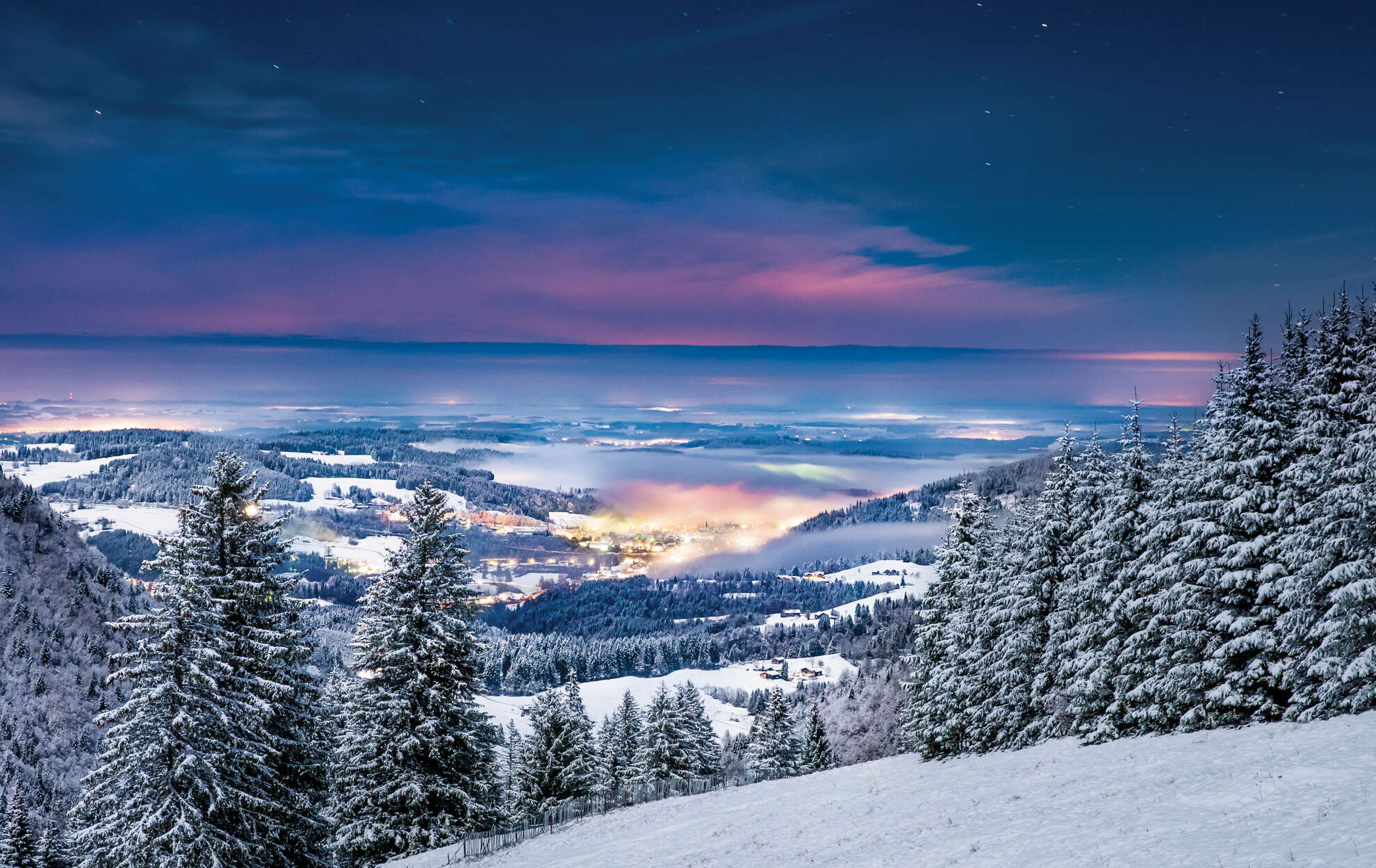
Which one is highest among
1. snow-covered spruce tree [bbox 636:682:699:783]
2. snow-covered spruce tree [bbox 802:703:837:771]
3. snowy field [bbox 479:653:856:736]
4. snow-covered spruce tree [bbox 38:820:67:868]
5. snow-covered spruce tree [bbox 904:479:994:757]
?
snow-covered spruce tree [bbox 904:479:994:757]

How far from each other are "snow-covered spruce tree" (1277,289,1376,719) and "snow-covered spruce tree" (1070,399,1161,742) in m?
5.01

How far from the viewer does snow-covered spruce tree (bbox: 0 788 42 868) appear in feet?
142

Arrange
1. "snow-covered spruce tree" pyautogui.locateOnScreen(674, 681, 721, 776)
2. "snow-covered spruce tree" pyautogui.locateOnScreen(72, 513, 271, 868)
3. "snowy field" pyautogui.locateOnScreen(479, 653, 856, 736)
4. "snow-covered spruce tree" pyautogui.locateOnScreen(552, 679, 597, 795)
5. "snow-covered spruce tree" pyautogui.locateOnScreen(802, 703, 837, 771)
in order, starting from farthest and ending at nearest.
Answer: "snowy field" pyautogui.locateOnScreen(479, 653, 856, 736) < "snow-covered spruce tree" pyautogui.locateOnScreen(802, 703, 837, 771) < "snow-covered spruce tree" pyautogui.locateOnScreen(674, 681, 721, 776) < "snow-covered spruce tree" pyautogui.locateOnScreen(552, 679, 597, 795) < "snow-covered spruce tree" pyautogui.locateOnScreen(72, 513, 271, 868)

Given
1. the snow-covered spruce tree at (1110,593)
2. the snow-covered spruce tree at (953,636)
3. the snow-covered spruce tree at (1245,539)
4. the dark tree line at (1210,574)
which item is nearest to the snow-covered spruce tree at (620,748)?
the snow-covered spruce tree at (953,636)

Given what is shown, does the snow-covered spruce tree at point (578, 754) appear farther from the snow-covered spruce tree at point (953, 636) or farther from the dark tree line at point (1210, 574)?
the dark tree line at point (1210, 574)

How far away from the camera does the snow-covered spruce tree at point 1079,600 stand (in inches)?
1137

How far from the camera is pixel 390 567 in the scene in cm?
2662

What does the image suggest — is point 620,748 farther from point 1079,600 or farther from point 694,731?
point 1079,600

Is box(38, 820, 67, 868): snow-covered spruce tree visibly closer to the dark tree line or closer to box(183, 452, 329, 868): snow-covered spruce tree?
box(183, 452, 329, 868): snow-covered spruce tree

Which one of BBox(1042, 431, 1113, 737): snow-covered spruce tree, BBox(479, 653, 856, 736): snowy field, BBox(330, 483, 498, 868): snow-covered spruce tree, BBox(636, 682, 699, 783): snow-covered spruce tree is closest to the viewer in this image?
BBox(330, 483, 498, 868): snow-covered spruce tree

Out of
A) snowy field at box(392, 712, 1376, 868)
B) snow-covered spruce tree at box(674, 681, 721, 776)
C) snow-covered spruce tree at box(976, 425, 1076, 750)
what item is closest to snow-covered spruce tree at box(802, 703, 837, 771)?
snow-covered spruce tree at box(674, 681, 721, 776)

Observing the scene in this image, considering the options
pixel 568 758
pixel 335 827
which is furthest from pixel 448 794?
pixel 568 758

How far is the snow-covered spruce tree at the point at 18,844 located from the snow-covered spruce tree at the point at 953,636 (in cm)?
5297

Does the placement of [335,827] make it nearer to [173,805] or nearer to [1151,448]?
[173,805]
